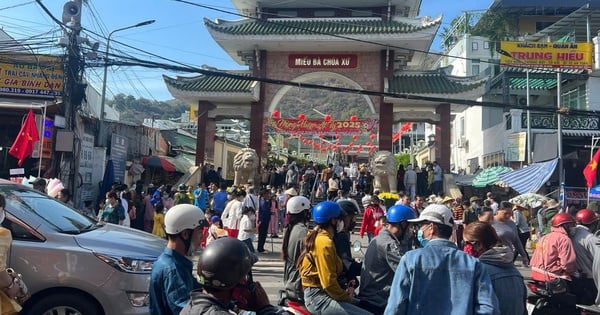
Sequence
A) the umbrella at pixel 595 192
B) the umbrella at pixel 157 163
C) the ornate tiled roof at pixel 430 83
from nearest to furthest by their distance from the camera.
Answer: the umbrella at pixel 595 192
the ornate tiled roof at pixel 430 83
the umbrella at pixel 157 163

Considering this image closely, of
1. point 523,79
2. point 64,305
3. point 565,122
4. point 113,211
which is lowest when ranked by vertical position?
point 64,305

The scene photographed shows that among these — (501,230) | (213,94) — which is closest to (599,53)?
(213,94)

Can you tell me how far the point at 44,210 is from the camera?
5180 millimetres

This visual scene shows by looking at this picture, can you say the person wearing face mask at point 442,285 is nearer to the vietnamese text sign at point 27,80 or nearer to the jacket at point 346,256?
the jacket at point 346,256

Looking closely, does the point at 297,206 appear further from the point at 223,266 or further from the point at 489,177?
the point at 489,177

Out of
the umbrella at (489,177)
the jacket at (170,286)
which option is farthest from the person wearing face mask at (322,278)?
the umbrella at (489,177)

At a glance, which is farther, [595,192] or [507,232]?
[595,192]

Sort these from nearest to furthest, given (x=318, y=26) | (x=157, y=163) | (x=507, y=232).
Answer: (x=507, y=232) < (x=318, y=26) < (x=157, y=163)

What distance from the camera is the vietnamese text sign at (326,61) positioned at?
20469 millimetres

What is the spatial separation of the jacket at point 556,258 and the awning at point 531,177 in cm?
838

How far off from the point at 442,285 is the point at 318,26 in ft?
60.8

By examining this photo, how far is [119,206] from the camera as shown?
9.02 m

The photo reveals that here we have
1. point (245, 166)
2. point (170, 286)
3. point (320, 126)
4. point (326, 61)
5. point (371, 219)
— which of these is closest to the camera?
point (170, 286)

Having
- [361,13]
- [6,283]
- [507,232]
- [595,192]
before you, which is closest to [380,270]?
[6,283]
